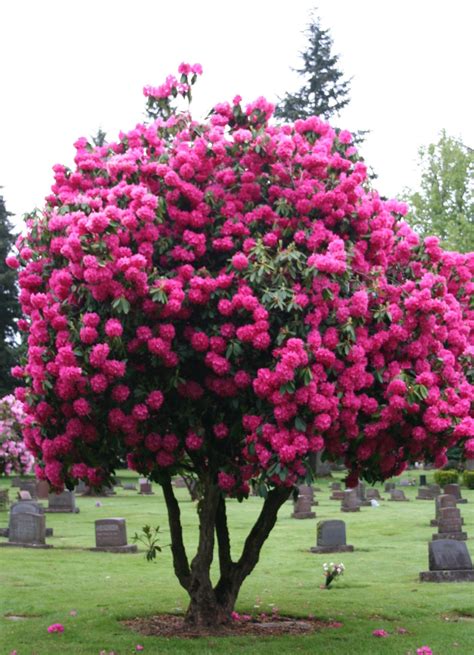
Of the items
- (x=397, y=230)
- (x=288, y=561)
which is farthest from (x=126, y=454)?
(x=288, y=561)

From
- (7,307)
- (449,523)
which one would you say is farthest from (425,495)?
(7,307)

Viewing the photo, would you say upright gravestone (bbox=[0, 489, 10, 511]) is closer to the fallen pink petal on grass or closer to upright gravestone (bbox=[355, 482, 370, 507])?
upright gravestone (bbox=[355, 482, 370, 507])

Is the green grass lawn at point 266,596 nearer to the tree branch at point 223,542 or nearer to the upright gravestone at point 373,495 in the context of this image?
the tree branch at point 223,542

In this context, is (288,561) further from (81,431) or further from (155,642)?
(81,431)

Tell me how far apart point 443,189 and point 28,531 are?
43222mm

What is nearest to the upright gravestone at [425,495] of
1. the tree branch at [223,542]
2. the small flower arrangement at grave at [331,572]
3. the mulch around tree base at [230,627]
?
the small flower arrangement at grave at [331,572]

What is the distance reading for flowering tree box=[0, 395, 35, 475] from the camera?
3158 cm

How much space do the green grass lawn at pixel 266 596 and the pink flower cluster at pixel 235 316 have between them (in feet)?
6.93

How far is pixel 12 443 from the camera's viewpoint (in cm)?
3155

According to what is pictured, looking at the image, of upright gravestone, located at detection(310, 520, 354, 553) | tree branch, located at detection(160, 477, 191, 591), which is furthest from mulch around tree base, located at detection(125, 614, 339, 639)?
upright gravestone, located at detection(310, 520, 354, 553)

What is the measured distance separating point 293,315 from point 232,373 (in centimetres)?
93

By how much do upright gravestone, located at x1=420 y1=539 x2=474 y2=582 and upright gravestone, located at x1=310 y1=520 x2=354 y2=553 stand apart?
5178 mm

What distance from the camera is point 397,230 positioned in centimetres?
1273

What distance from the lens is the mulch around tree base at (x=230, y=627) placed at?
12.9 m
